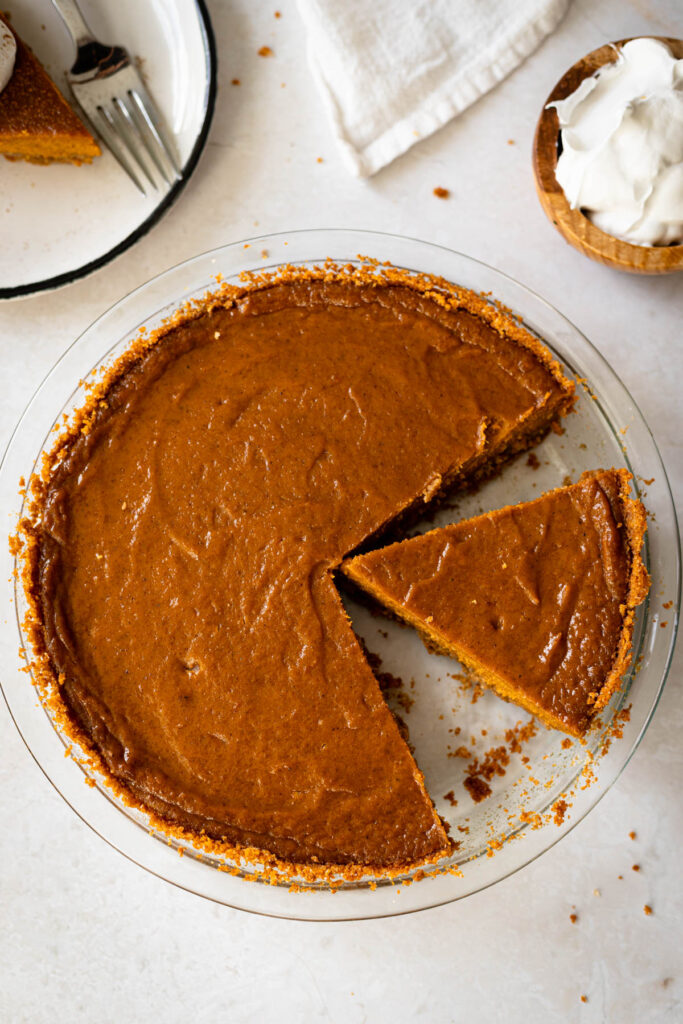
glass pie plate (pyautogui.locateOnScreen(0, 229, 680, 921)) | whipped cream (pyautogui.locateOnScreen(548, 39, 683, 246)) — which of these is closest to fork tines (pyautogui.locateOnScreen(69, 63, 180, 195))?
glass pie plate (pyautogui.locateOnScreen(0, 229, 680, 921))

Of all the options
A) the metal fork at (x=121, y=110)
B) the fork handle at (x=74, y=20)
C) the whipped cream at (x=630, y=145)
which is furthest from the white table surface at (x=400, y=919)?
the fork handle at (x=74, y=20)

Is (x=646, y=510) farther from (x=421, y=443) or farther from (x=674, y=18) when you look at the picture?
(x=674, y=18)

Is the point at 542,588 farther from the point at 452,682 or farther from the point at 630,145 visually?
the point at 630,145

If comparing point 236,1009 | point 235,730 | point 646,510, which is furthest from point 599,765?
point 236,1009

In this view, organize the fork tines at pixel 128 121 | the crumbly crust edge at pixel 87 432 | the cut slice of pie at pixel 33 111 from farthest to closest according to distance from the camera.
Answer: the fork tines at pixel 128 121
the cut slice of pie at pixel 33 111
the crumbly crust edge at pixel 87 432

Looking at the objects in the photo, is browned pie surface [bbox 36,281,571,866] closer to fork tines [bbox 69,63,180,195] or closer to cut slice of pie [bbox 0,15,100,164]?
fork tines [bbox 69,63,180,195]

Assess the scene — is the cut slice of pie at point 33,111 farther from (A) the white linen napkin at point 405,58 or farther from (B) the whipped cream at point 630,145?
(B) the whipped cream at point 630,145
